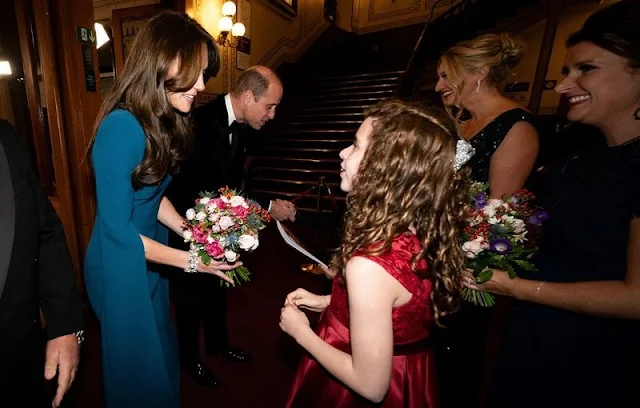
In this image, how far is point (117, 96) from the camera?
1.51m

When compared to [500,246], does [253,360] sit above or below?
below

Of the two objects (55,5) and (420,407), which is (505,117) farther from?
(55,5)

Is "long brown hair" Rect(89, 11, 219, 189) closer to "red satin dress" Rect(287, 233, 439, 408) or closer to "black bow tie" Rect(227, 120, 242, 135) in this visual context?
"black bow tie" Rect(227, 120, 242, 135)

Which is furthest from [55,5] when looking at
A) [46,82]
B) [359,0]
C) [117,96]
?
[359,0]

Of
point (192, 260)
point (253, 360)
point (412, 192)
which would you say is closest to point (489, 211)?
point (412, 192)

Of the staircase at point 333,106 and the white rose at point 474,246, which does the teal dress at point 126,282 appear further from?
the staircase at point 333,106

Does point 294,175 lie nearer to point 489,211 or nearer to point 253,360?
point 253,360

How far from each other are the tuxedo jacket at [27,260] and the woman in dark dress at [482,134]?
6.23 feet

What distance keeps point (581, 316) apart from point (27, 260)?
210cm

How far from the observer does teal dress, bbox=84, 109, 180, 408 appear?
1.40 m

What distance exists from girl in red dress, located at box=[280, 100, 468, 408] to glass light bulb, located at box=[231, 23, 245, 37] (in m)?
7.16

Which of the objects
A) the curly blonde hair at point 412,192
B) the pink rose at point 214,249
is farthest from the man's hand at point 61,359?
the curly blonde hair at point 412,192

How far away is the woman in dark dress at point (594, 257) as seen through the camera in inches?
46.9

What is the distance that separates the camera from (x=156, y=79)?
58.3 inches
